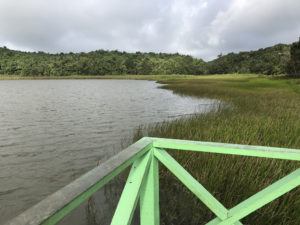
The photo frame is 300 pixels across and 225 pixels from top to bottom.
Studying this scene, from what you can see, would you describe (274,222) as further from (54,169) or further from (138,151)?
(54,169)

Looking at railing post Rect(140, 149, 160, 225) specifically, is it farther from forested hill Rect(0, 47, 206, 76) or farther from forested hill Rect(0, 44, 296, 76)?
forested hill Rect(0, 47, 206, 76)

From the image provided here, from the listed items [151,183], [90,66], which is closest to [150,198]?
[151,183]

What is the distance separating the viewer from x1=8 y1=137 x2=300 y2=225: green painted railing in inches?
76.6

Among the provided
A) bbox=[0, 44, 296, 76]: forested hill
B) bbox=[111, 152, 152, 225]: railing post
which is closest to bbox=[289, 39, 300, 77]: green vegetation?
Answer: bbox=[111, 152, 152, 225]: railing post

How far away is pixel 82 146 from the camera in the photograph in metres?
13.9

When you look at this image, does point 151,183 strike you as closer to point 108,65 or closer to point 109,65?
point 108,65

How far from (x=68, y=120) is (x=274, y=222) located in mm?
17666

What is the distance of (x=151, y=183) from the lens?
2850 millimetres

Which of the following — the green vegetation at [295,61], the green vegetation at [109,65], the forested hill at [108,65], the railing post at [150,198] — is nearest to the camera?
the railing post at [150,198]

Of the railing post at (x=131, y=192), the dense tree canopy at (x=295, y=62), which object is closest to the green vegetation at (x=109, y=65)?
the dense tree canopy at (x=295, y=62)

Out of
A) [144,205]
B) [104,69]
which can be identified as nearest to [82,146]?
[144,205]

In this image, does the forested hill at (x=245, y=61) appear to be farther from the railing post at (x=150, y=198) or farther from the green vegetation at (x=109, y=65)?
the railing post at (x=150, y=198)

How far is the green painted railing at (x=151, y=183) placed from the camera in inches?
76.6

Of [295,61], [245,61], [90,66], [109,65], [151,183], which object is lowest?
[151,183]
